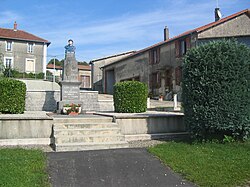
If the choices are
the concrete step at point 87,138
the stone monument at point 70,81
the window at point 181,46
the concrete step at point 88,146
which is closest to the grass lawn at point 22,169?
the concrete step at point 88,146

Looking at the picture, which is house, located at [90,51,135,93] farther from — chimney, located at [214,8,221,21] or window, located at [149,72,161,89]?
chimney, located at [214,8,221,21]

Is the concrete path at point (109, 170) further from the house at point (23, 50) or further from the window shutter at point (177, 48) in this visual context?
the house at point (23, 50)

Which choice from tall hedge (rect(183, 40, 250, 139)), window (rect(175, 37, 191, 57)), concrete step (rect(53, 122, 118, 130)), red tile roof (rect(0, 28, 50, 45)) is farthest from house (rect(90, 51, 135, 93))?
tall hedge (rect(183, 40, 250, 139))

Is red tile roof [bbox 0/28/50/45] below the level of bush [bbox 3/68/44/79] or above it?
above

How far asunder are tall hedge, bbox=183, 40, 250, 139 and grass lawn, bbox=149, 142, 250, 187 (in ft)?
1.71

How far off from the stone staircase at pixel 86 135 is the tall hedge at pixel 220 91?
226 cm

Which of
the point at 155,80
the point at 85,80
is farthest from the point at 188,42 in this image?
the point at 85,80

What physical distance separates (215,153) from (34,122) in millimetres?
5033

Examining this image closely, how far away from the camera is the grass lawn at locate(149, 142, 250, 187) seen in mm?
4898

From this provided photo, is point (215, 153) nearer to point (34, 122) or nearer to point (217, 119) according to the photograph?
point (217, 119)

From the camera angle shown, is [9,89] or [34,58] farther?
[34,58]

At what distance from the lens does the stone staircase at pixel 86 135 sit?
23.3 ft

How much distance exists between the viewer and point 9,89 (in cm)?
1104

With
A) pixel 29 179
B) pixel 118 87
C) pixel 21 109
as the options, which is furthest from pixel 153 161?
pixel 21 109
